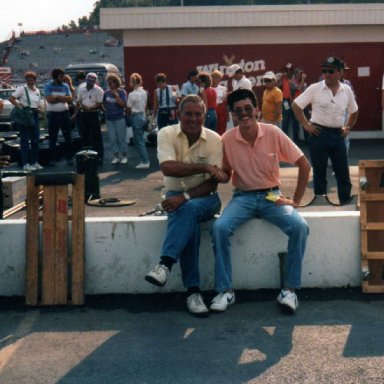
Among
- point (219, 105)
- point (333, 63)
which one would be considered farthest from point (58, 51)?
point (333, 63)

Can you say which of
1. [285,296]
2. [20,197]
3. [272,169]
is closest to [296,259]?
[285,296]

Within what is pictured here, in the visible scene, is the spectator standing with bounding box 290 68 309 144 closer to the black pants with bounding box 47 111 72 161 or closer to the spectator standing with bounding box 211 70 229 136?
the spectator standing with bounding box 211 70 229 136

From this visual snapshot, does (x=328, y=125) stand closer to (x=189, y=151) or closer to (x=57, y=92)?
(x=189, y=151)

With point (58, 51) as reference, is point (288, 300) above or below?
below

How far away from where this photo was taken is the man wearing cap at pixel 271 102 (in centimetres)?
1481

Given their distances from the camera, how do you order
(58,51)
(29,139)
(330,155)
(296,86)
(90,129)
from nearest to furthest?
1. (330,155)
2. (29,139)
3. (90,129)
4. (296,86)
5. (58,51)

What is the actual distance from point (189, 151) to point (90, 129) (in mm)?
8339

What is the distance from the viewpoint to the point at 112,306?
590cm

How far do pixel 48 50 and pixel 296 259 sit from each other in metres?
70.3

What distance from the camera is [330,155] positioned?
8.62m

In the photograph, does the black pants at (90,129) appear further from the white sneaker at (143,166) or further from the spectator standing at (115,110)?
the white sneaker at (143,166)

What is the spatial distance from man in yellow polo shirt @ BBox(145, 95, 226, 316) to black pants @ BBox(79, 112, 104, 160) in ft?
26.7

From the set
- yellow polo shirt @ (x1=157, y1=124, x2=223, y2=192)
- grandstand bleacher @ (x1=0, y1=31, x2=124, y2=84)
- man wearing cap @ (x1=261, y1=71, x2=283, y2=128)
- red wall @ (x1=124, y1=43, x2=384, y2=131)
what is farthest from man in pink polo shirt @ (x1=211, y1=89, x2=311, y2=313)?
grandstand bleacher @ (x1=0, y1=31, x2=124, y2=84)

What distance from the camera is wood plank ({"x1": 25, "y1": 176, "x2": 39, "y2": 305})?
595 cm
